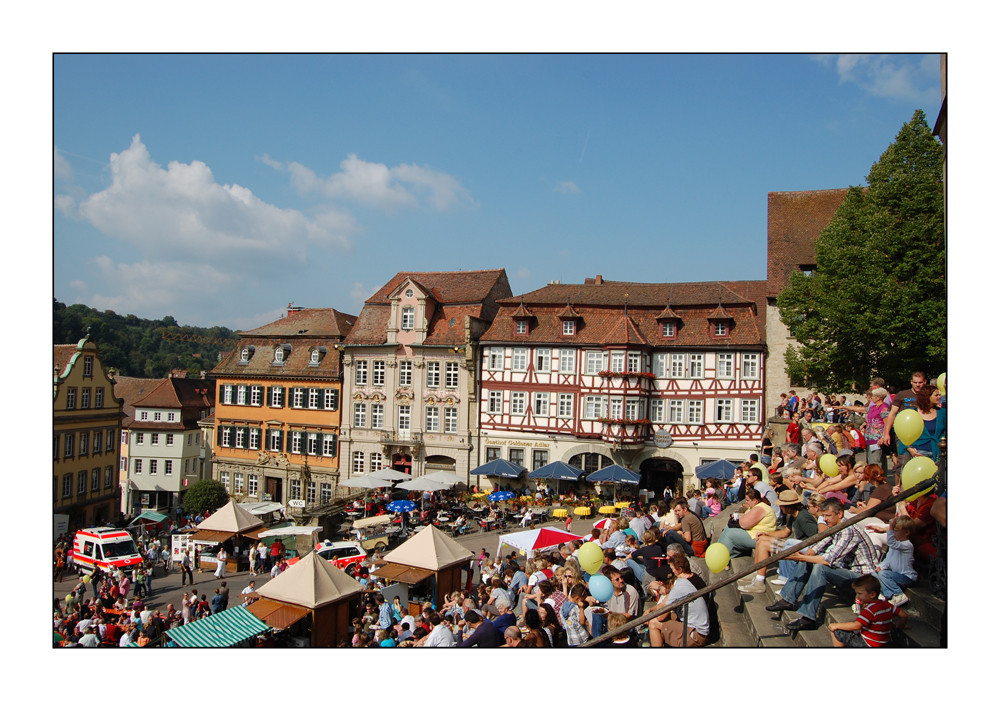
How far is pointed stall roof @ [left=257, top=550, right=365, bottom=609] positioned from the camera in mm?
13039

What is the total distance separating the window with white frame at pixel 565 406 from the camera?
32812mm

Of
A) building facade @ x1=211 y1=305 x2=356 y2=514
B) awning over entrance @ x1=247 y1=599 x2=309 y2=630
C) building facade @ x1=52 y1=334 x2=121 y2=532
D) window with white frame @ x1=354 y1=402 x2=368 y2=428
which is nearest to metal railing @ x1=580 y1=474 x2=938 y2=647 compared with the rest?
awning over entrance @ x1=247 y1=599 x2=309 y2=630

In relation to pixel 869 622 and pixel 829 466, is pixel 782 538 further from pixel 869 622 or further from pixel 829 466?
pixel 829 466

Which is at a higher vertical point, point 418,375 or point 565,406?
point 418,375

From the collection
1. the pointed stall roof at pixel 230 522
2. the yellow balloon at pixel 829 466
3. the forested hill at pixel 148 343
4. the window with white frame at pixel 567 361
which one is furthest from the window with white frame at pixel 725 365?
the forested hill at pixel 148 343

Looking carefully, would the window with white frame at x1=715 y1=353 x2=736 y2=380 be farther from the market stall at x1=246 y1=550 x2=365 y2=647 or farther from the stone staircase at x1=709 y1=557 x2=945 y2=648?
the stone staircase at x1=709 y1=557 x2=945 y2=648

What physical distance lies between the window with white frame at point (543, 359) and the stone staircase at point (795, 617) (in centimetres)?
2345

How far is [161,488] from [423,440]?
1946cm

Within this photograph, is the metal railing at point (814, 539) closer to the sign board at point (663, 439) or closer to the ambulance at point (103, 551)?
the ambulance at point (103, 551)

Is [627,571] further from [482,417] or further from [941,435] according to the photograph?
[482,417]

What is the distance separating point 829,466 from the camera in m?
11.4

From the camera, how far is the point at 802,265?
3069 centimetres

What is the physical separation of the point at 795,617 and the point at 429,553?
8.32 meters

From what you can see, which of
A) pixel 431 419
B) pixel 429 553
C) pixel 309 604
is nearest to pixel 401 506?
pixel 431 419
